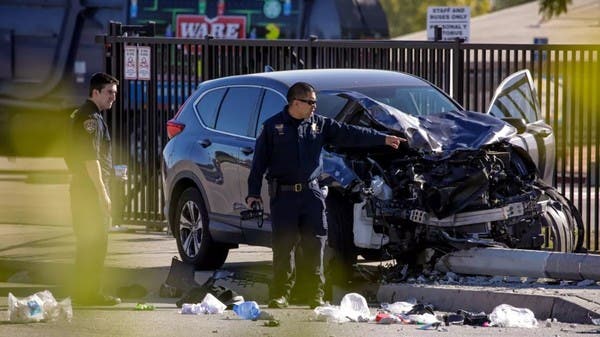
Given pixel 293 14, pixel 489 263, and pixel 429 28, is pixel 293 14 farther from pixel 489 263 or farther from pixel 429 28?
pixel 489 263

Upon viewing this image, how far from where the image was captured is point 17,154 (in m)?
27.1

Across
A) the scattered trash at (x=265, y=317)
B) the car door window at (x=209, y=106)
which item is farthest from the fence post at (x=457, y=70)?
the scattered trash at (x=265, y=317)

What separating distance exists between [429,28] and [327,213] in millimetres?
9956

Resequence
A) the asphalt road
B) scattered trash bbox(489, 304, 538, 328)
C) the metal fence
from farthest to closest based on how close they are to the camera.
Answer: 1. the metal fence
2. scattered trash bbox(489, 304, 538, 328)
3. the asphalt road

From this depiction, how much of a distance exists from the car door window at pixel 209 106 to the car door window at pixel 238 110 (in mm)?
93

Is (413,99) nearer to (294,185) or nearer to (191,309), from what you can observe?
(294,185)

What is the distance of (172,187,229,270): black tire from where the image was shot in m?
13.3

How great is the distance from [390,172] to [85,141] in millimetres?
2345

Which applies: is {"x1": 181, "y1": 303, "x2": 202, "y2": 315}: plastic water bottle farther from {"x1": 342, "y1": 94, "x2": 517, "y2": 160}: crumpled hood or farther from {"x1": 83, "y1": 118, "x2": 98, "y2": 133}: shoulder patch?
{"x1": 342, "y1": 94, "x2": 517, "y2": 160}: crumpled hood

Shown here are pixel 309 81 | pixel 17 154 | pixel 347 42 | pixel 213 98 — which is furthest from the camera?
pixel 17 154

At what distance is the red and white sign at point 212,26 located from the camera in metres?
23.8

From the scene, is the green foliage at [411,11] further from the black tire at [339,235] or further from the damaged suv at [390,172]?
the black tire at [339,235]

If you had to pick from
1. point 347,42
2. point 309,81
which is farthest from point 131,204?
point 309,81

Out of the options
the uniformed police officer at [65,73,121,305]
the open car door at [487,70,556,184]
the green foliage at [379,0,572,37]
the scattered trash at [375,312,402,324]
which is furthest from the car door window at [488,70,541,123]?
the green foliage at [379,0,572,37]
